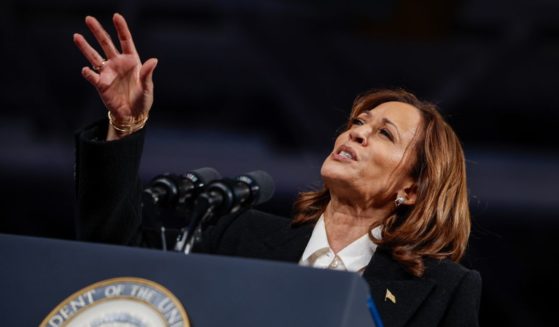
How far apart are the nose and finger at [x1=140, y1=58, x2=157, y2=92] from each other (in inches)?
23.2

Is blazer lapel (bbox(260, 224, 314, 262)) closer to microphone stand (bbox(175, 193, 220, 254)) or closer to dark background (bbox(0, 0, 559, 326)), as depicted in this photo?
microphone stand (bbox(175, 193, 220, 254))

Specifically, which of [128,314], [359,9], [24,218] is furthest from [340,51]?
[128,314]

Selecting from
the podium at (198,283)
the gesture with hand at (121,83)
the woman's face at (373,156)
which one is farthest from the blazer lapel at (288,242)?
the podium at (198,283)

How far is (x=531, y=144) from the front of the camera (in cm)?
439

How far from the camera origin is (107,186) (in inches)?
72.5

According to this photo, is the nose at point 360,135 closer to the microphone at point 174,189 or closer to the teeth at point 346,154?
the teeth at point 346,154

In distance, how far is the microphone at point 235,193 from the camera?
60.3 inches

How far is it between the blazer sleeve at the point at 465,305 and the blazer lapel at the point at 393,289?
2.8 inches

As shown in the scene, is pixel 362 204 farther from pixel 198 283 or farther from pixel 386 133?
pixel 198 283

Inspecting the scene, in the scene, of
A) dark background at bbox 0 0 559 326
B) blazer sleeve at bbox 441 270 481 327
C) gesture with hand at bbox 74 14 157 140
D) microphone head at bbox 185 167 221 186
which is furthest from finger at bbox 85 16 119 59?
dark background at bbox 0 0 559 326

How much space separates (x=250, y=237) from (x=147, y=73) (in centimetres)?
64

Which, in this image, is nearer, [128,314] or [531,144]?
[128,314]

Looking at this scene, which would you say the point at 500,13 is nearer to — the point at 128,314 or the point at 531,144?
the point at 531,144

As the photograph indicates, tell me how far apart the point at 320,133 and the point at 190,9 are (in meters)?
0.96
